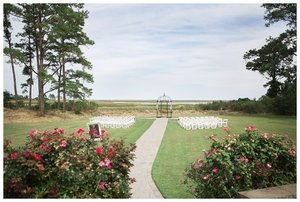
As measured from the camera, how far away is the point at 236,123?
14.6 m

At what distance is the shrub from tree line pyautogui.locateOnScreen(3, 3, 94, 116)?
14.6 ft

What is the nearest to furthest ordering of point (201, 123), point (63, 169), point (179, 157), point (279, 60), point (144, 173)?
point (63, 169)
point (144, 173)
point (179, 157)
point (279, 60)
point (201, 123)

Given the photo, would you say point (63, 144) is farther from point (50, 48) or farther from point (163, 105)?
point (163, 105)

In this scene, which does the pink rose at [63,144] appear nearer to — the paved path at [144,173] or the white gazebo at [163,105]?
the paved path at [144,173]

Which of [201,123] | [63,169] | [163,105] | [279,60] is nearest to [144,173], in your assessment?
[63,169]

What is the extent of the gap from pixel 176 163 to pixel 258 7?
4377mm

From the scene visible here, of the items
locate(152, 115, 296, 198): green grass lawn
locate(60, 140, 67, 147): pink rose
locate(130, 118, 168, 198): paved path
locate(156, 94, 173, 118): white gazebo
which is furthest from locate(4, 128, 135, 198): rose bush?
locate(156, 94, 173, 118): white gazebo

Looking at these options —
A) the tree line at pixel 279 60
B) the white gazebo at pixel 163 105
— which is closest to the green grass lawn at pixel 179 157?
the tree line at pixel 279 60

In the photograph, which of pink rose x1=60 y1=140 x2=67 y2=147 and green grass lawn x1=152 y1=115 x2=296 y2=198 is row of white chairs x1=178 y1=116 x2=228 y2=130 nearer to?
green grass lawn x1=152 y1=115 x2=296 y2=198

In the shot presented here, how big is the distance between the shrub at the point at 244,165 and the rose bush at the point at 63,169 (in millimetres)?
1322

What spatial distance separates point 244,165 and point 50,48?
6.51 m

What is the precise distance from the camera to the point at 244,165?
16.3 feet

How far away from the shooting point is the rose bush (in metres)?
4.39

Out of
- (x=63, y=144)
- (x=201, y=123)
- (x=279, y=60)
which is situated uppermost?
(x=279, y=60)
